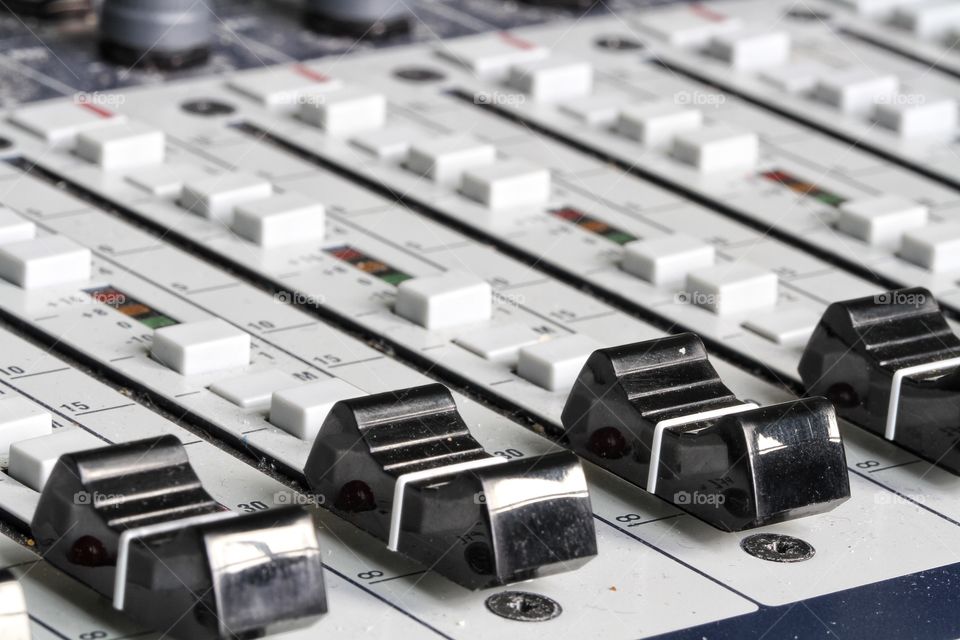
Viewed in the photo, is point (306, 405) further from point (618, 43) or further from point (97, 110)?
point (618, 43)

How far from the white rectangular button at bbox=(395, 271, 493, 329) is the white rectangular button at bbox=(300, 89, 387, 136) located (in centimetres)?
102

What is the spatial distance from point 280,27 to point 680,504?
2.69m

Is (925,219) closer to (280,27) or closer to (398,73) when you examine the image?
(398,73)

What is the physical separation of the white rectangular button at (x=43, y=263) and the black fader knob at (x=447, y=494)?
92 centimetres

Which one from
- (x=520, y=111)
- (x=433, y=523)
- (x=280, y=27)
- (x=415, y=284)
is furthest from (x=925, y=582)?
(x=280, y=27)

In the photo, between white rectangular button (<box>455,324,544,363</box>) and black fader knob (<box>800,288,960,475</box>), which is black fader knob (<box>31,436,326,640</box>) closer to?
white rectangular button (<box>455,324,544,363</box>)

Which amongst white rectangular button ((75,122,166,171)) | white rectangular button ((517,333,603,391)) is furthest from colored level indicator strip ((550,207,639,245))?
white rectangular button ((75,122,166,171))

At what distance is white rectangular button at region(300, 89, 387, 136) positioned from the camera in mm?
4867

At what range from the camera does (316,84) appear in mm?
5082

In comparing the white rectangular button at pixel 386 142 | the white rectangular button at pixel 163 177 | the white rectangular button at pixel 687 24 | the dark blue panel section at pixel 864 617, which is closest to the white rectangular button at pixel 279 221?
the white rectangular button at pixel 163 177

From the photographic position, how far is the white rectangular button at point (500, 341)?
377 cm

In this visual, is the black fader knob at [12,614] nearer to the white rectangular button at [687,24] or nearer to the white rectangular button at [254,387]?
the white rectangular button at [254,387]

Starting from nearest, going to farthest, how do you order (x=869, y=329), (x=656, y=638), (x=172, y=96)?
1. (x=656, y=638)
2. (x=869, y=329)
3. (x=172, y=96)

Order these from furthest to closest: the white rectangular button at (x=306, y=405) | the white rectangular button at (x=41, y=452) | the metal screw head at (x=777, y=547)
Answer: the white rectangular button at (x=306, y=405), the metal screw head at (x=777, y=547), the white rectangular button at (x=41, y=452)
